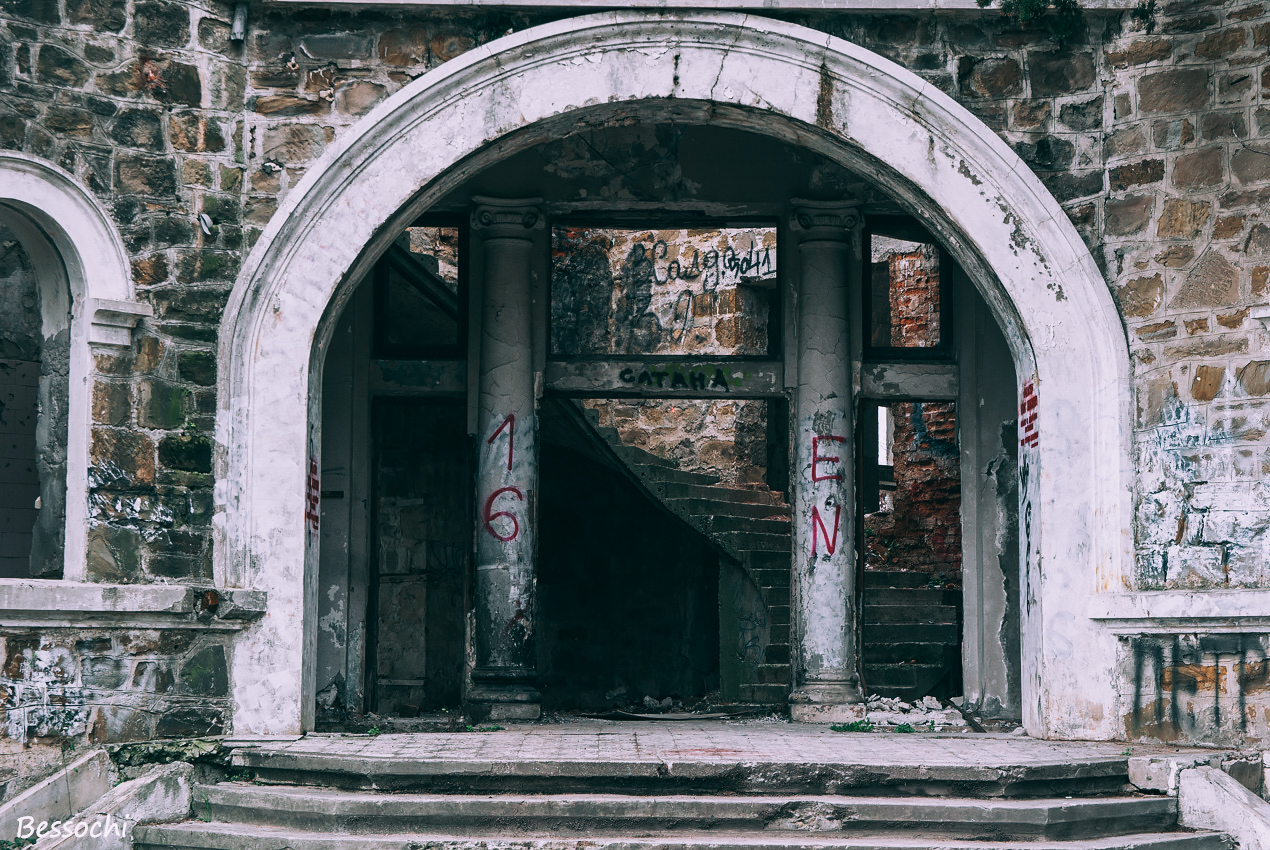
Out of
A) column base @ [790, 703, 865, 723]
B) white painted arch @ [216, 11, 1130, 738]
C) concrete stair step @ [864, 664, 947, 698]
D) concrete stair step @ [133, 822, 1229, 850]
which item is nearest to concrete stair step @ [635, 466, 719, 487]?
concrete stair step @ [864, 664, 947, 698]

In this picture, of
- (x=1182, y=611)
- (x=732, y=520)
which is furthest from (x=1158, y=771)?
(x=732, y=520)

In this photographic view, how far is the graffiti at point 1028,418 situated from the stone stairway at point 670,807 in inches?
75.2

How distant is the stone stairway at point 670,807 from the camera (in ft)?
18.4

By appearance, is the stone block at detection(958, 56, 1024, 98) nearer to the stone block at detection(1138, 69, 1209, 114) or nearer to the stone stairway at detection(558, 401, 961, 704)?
the stone block at detection(1138, 69, 1209, 114)

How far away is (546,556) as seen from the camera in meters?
12.9

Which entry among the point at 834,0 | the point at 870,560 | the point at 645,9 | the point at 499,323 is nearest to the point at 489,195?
the point at 499,323

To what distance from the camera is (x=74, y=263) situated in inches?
270

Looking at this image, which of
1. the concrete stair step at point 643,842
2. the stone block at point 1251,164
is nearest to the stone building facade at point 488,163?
the stone block at point 1251,164

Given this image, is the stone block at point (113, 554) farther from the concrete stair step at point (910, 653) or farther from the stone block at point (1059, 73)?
the concrete stair step at point (910, 653)

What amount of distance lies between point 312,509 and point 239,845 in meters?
2.11

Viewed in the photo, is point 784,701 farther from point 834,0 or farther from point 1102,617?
point 834,0

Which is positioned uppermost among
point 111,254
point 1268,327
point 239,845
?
point 111,254

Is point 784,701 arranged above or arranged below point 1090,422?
below

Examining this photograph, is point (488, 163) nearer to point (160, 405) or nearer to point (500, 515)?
point (160, 405)
